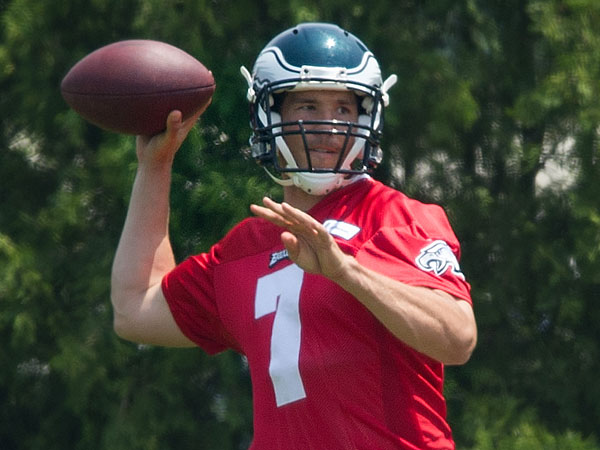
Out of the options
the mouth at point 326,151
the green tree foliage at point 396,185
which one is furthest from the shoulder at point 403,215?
the green tree foliage at point 396,185

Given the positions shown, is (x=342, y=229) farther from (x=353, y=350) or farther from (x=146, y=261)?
(x=146, y=261)

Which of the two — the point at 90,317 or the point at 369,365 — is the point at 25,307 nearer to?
the point at 90,317

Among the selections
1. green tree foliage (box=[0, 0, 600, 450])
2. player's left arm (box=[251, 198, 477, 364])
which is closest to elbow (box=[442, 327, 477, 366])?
player's left arm (box=[251, 198, 477, 364])

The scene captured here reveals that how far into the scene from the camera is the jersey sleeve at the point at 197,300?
11.5 feet

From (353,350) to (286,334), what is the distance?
0.62ft

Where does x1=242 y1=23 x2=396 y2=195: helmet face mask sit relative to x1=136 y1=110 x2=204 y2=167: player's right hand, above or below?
above

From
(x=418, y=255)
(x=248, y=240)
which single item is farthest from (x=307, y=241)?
(x=248, y=240)

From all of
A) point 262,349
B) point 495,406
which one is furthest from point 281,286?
point 495,406

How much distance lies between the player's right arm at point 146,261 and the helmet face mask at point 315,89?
0.29 m

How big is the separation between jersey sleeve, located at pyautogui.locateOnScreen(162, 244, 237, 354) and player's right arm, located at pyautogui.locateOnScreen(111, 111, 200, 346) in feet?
0.10

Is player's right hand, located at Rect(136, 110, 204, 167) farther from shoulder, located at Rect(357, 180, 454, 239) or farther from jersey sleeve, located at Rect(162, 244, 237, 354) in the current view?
shoulder, located at Rect(357, 180, 454, 239)

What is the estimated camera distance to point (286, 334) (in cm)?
309

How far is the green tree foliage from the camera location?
4754 mm

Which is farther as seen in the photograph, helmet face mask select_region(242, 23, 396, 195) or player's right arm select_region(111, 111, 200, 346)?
player's right arm select_region(111, 111, 200, 346)
